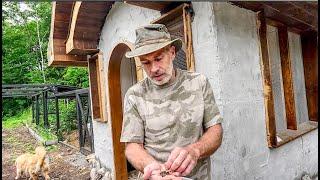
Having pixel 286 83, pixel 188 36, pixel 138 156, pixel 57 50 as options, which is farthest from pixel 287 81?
pixel 57 50

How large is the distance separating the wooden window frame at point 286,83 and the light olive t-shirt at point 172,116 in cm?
216

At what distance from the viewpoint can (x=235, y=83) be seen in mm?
3592

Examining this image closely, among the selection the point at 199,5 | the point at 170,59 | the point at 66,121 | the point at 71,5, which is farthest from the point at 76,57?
the point at 66,121

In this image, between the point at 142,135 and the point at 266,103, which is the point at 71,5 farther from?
the point at 142,135

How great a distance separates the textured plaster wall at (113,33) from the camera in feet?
16.4

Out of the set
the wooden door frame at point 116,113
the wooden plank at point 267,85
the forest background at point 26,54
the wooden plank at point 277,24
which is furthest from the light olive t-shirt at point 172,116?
the forest background at point 26,54

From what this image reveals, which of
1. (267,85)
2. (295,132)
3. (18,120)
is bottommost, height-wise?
(18,120)

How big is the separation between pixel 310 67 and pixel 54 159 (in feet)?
30.0

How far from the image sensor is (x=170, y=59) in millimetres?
2174

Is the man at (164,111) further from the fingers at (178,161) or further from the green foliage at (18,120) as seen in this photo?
the green foliage at (18,120)

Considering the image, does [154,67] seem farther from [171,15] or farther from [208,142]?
[171,15]

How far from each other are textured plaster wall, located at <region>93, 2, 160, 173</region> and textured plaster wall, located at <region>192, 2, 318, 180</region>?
1153 mm

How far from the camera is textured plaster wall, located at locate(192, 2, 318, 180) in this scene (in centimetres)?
341

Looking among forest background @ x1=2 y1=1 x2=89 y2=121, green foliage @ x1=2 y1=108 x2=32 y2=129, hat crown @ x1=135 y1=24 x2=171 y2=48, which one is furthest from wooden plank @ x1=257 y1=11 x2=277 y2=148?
green foliage @ x1=2 y1=108 x2=32 y2=129
